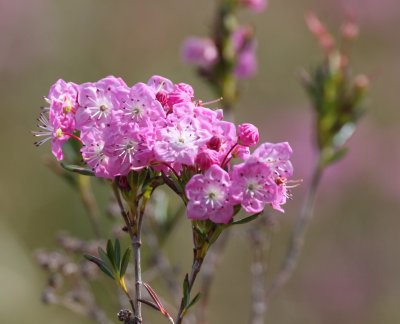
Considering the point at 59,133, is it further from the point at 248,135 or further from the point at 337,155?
the point at 337,155

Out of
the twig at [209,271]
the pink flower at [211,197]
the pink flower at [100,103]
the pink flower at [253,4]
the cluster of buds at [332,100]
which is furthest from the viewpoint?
the pink flower at [253,4]

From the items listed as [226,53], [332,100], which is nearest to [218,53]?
[226,53]

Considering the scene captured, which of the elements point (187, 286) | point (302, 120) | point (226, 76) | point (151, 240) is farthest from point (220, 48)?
point (302, 120)

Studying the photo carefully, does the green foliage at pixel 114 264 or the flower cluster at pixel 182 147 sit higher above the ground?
the flower cluster at pixel 182 147

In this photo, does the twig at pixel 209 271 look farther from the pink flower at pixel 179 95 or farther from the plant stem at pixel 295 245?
the pink flower at pixel 179 95

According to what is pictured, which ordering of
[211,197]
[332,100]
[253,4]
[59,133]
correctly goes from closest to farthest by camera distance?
[211,197]
[59,133]
[332,100]
[253,4]

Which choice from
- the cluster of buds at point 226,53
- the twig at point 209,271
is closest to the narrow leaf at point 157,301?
the twig at point 209,271
